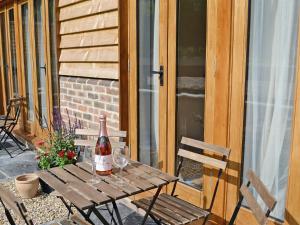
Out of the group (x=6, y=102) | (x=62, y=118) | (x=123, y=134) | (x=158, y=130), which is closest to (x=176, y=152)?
(x=158, y=130)

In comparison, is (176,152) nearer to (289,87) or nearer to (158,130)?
(158,130)

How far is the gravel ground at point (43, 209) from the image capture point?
132 inches

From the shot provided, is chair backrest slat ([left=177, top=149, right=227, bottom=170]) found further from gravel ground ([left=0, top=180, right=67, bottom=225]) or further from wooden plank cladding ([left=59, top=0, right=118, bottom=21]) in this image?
wooden plank cladding ([left=59, top=0, right=118, bottom=21])

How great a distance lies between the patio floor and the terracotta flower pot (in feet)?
1.76

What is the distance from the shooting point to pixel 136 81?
347cm

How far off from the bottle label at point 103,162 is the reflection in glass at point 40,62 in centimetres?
359

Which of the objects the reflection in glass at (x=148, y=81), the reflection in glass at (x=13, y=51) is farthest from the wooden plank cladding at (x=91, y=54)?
the reflection in glass at (x=13, y=51)

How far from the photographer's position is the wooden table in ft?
6.54

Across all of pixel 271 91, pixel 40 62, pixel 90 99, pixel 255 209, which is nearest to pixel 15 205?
pixel 255 209

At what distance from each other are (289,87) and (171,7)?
4.15ft

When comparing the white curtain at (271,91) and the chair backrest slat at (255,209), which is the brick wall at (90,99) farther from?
the chair backrest slat at (255,209)

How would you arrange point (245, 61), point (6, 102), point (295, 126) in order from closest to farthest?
point (295, 126) < point (245, 61) < point (6, 102)

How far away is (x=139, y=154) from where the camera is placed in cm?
358

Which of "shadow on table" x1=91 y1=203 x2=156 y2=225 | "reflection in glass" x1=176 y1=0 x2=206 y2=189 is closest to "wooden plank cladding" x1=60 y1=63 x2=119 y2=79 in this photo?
"reflection in glass" x1=176 y1=0 x2=206 y2=189
